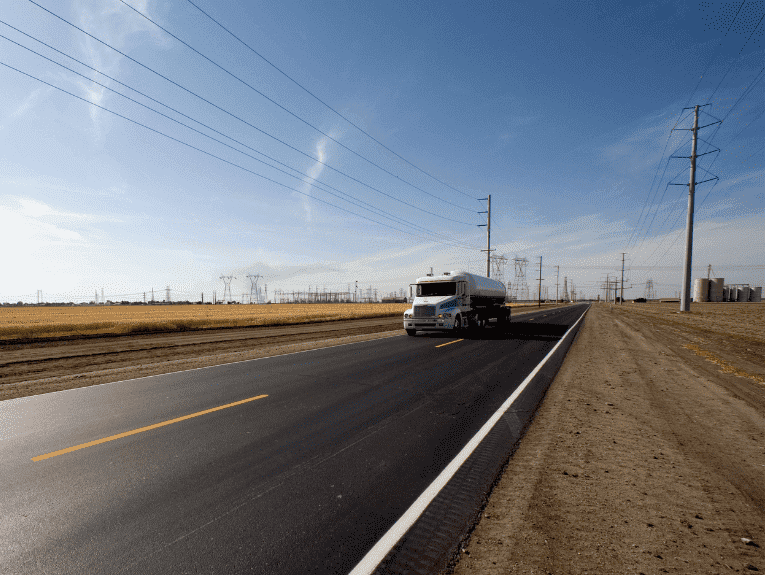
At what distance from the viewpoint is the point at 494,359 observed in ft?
36.0

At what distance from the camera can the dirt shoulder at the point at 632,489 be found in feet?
8.23

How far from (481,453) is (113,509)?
3.81 m

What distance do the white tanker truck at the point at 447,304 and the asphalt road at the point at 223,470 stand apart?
902 cm

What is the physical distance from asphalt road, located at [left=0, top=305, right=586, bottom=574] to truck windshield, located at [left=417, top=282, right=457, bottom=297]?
1026cm

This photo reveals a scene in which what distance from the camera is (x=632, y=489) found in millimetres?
3447

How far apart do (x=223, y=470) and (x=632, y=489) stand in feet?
13.8

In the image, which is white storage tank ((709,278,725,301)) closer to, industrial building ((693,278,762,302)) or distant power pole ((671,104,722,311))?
industrial building ((693,278,762,302))

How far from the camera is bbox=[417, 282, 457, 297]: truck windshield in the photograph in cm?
1797

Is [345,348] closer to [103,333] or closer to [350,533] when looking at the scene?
[350,533]

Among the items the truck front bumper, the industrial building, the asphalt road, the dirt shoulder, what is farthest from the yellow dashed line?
the industrial building

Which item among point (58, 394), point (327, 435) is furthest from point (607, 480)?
point (58, 394)

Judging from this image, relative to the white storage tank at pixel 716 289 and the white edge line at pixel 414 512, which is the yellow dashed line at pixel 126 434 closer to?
the white edge line at pixel 414 512

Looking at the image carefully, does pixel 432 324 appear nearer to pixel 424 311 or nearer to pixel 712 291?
pixel 424 311

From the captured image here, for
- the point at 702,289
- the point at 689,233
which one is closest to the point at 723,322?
the point at 689,233
